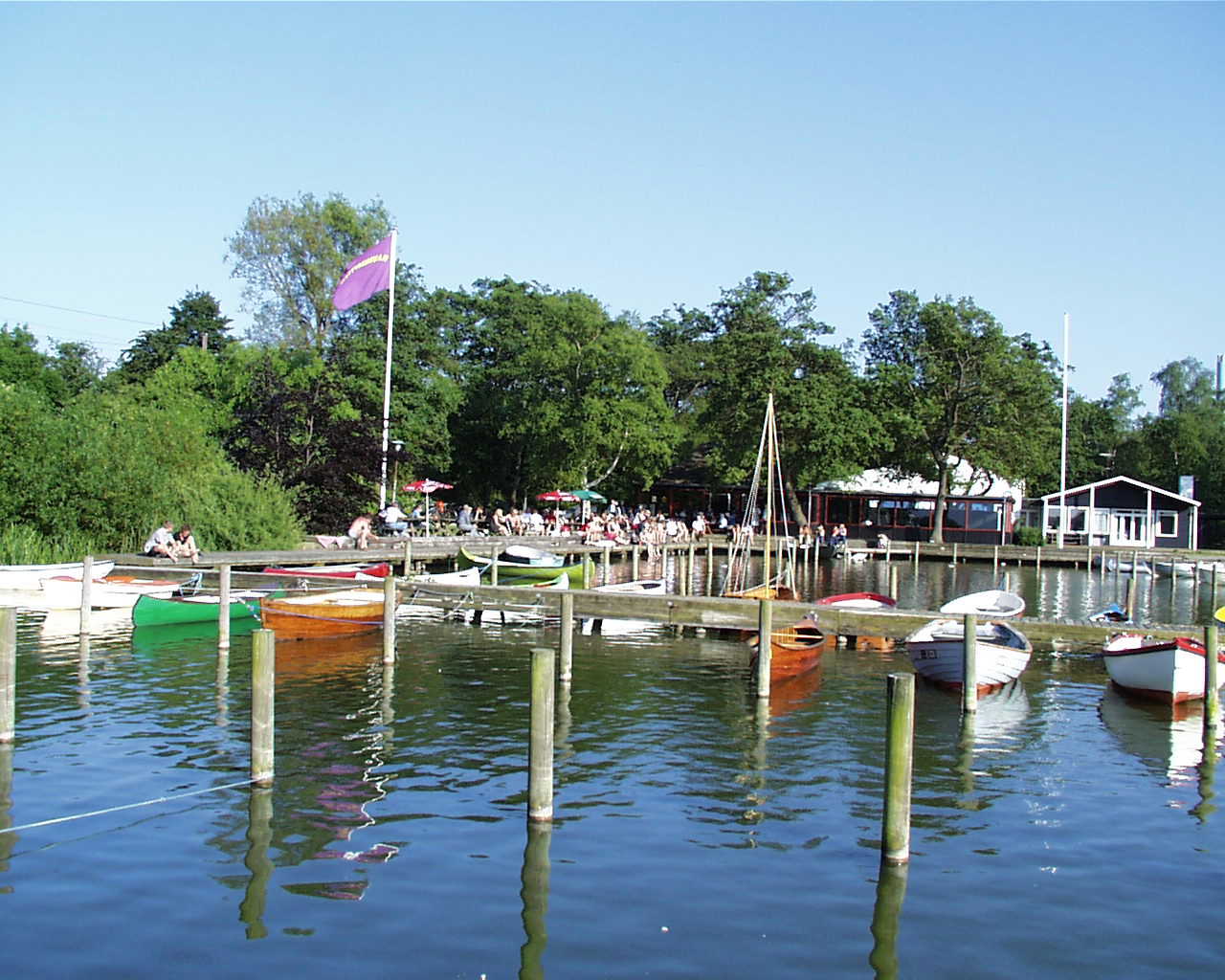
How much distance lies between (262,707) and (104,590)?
16.2 metres

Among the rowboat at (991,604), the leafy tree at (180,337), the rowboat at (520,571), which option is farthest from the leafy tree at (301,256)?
the rowboat at (991,604)

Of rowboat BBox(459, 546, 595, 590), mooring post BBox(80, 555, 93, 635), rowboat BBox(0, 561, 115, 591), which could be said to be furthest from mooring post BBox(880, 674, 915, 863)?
rowboat BBox(459, 546, 595, 590)

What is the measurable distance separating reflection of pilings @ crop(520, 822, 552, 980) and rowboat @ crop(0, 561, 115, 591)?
18606 millimetres

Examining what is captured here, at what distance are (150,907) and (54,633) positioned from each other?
16.0 metres

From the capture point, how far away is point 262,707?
12438 mm

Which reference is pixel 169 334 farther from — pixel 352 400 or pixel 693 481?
pixel 693 481

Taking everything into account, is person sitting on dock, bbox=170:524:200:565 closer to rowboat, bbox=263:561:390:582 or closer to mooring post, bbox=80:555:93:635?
rowboat, bbox=263:561:390:582

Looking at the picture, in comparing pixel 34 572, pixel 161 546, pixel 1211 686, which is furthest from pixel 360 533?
pixel 1211 686

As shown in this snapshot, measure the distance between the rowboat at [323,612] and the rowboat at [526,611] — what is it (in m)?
2.71

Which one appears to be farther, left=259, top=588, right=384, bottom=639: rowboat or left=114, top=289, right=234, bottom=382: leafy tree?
left=114, top=289, right=234, bottom=382: leafy tree

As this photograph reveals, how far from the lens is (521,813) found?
1221 centimetres

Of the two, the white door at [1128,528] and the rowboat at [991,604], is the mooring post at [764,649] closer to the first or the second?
the rowboat at [991,604]

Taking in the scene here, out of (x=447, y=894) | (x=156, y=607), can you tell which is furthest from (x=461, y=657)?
(x=447, y=894)

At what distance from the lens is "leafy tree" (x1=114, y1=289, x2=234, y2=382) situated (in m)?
67.6
